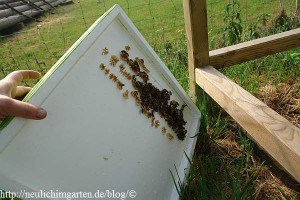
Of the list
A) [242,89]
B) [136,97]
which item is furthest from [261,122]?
[136,97]

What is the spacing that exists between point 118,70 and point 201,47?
795 millimetres

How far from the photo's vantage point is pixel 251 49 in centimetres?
209

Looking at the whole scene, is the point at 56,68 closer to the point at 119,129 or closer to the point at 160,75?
the point at 119,129

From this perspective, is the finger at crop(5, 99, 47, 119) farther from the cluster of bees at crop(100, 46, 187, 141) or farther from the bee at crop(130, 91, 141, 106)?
the bee at crop(130, 91, 141, 106)

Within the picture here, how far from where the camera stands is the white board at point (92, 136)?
96cm

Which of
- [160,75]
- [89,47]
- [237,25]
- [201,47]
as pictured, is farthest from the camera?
[237,25]

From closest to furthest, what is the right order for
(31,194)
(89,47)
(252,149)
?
(31,194) < (89,47) < (252,149)

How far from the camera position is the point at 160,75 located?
1694mm

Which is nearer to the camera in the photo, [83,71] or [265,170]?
[83,71]

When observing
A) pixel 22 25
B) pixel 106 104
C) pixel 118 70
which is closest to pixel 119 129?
pixel 106 104

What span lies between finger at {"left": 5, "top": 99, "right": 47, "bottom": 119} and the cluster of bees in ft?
1.30

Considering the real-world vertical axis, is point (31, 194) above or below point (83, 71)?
below

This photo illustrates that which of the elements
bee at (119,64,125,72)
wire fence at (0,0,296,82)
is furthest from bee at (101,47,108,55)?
wire fence at (0,0,296,82)

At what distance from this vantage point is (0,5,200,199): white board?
0.96 m
